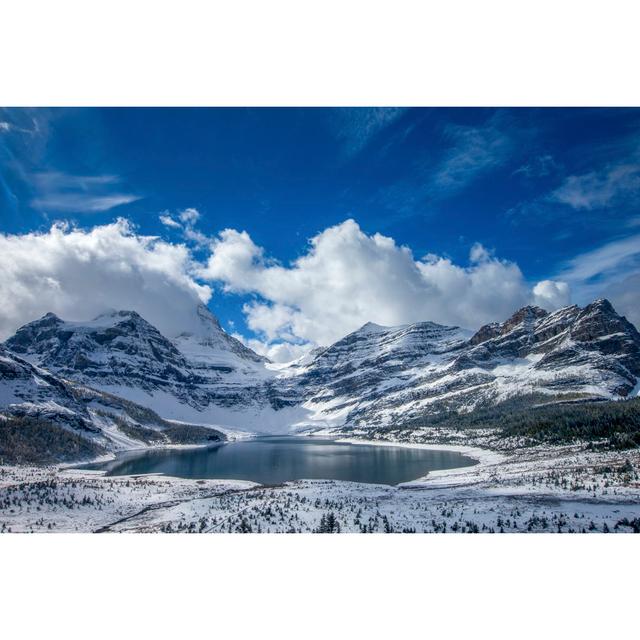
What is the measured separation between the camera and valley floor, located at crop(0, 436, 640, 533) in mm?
34406

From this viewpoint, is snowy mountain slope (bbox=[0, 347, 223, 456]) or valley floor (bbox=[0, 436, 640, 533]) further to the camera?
snowy mountain slope (bbox=[0, 347, 223, 456])

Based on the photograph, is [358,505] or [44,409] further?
[44,409]

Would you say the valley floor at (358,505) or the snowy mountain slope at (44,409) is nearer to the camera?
the valley floor at (358,505)

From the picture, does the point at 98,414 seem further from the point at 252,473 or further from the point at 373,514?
the point at 373,514

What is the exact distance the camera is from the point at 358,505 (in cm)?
4500

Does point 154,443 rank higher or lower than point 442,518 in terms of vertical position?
higher

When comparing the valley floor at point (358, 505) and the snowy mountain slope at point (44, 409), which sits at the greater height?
the snowy mountain slope at point (44, 409)

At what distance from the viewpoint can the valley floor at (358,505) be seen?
34406mm

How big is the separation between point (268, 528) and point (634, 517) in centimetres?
2787

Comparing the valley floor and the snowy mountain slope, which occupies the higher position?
the snowy mountain slope

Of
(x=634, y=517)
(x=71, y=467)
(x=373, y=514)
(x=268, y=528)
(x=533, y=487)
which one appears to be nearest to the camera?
(x=634, y=517)

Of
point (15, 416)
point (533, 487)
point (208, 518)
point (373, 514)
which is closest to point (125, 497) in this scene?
point (208, 518)

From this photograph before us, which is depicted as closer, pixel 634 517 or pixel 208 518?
pixel 634 517

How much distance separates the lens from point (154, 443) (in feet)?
625
